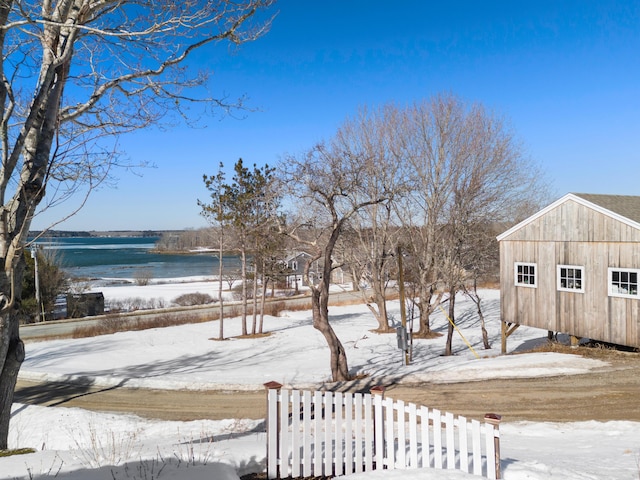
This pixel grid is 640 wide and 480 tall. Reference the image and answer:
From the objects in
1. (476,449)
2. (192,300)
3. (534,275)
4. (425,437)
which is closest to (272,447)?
(425,437)

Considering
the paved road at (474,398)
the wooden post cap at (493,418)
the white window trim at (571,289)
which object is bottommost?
the paved road at (474,398)

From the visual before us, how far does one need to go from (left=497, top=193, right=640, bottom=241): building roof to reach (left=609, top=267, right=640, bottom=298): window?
4.04 ft

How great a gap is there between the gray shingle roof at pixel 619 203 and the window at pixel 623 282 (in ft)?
4.47

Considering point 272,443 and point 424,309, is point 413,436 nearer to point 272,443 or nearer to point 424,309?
point 272,443

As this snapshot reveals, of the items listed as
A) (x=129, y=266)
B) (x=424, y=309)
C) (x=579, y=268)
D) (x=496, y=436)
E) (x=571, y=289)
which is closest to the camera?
(x=496, y=436)

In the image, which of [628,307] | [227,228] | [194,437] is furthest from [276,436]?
[227,228]

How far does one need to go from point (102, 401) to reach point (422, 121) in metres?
16.5

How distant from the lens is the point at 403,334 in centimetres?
1249

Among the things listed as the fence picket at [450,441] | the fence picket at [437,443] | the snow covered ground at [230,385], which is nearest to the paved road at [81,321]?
the snow covered ground at [230,385]

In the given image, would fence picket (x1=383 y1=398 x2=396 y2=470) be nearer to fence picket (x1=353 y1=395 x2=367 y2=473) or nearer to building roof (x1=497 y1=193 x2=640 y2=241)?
fence picket (x1=353 y1=395 x2=367 y2=473)

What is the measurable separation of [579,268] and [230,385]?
10.3m

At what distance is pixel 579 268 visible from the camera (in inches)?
509

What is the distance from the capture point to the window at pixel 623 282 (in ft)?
38.2

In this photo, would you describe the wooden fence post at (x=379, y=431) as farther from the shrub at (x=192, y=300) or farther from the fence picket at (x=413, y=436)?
the shrub at (x=192, y=300)
